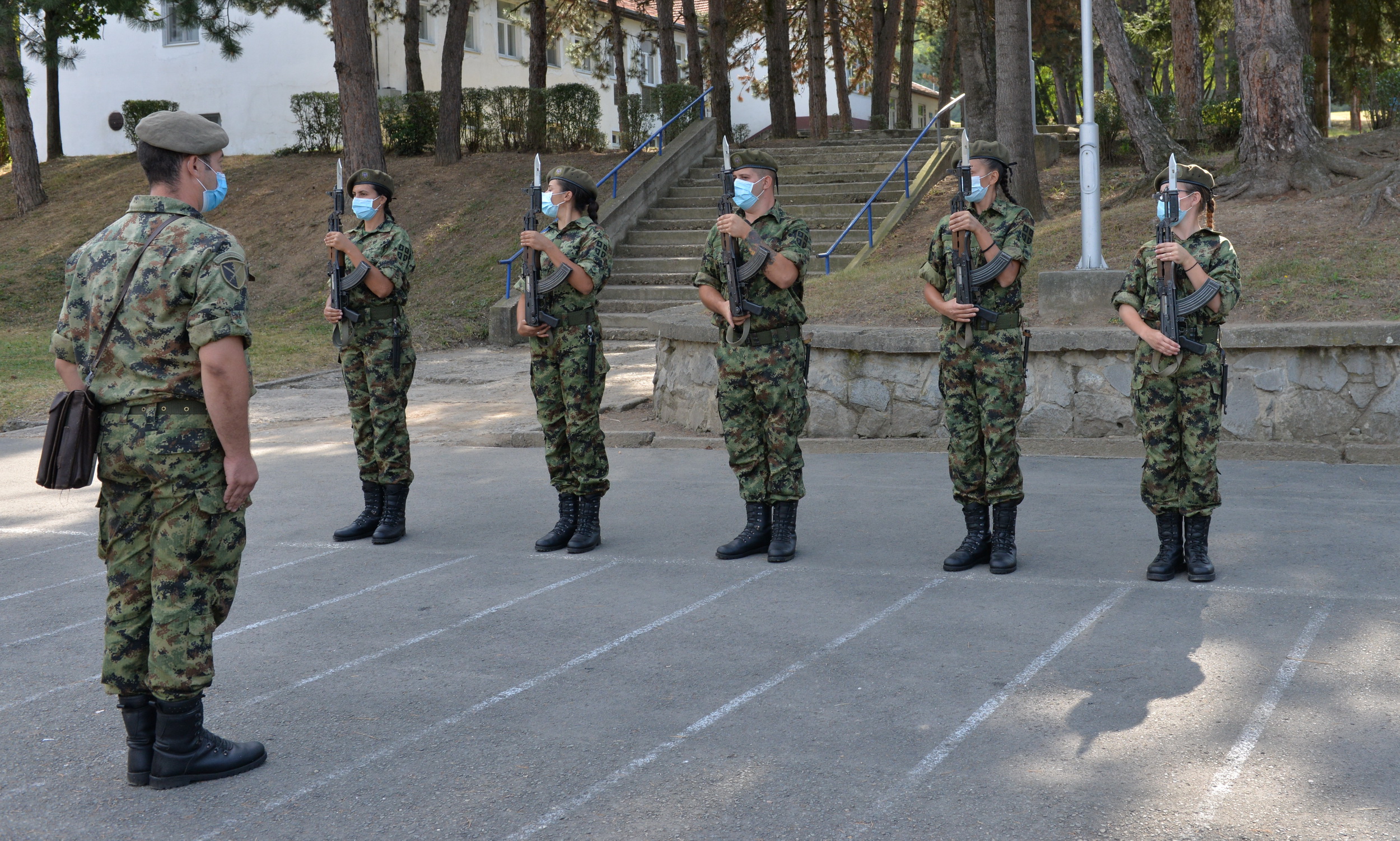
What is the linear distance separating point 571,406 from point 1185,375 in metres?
3.12

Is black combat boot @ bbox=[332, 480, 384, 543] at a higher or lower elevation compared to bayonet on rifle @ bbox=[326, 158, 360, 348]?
lower

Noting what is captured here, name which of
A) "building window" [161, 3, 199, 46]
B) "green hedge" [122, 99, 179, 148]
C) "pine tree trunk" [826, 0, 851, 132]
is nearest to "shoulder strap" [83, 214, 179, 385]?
"green hedge" [122, 99, 179, 148]

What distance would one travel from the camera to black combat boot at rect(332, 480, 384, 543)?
285 inches

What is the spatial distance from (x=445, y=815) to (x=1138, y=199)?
1228 centimetres

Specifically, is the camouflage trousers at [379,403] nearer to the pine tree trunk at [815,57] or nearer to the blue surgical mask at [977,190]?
the blue surgical mask at [977,190]

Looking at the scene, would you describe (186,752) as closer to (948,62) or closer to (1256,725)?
(1256,725)

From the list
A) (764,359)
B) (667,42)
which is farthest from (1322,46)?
(764,359)

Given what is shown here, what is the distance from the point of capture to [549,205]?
265 inches

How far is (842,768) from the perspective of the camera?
3875 millimetres

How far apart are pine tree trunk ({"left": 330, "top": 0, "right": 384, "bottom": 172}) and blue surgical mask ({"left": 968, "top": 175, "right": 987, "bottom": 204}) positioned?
46.3 ft

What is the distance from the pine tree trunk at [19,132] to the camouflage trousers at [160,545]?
71.3 feet

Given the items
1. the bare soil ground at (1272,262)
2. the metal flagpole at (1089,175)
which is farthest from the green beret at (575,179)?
the metal flagpole at (1089,175)

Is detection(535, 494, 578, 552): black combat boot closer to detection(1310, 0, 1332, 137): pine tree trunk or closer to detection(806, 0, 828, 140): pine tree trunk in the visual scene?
detection(806, 0, 828, 140): pine tree trunk

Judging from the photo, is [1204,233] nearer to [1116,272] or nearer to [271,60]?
[1116,272]
